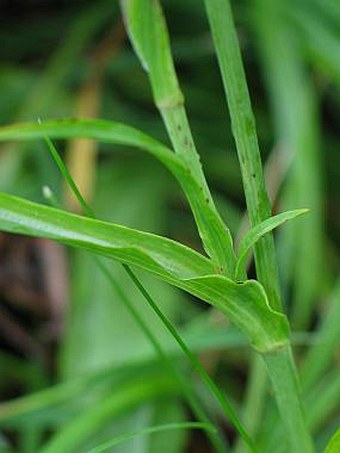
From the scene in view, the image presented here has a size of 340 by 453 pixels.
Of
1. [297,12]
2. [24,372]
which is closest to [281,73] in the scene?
[297,12]

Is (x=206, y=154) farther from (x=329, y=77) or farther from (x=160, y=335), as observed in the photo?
(x=160, y=335)

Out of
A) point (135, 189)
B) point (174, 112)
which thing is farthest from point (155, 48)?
point (135, 189)

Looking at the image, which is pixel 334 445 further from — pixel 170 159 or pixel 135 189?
pixel 135 189

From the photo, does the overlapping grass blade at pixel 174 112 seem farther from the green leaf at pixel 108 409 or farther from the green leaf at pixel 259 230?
the green leaf at pixel 108 409

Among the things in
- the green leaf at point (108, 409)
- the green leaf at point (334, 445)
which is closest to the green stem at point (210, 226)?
the green leaf at point (334, 445)

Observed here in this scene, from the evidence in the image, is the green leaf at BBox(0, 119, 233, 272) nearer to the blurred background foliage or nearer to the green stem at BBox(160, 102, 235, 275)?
the green stem at BBox(160, 102, 235, 275)

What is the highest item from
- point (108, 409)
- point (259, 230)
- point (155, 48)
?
point (155, 48)
